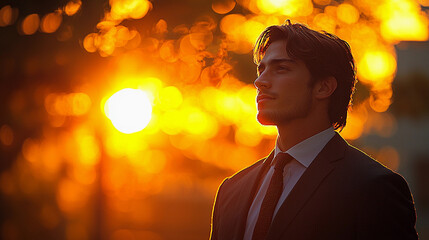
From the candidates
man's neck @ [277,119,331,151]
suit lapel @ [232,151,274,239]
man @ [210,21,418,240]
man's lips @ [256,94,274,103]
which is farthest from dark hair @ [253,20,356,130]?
suit lapel @ [232,151,274,239]

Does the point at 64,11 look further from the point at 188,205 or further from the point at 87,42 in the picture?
the point at 188,205

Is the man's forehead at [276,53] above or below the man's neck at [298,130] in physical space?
above

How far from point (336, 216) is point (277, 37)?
1.47m

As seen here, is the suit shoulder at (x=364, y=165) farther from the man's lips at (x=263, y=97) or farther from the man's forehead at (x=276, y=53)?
the man's forehead at (x=276, y=53)

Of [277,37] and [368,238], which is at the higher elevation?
[277,37]

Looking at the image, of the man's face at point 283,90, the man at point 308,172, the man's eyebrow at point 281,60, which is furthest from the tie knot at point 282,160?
the man's eyebrow at point 281,60

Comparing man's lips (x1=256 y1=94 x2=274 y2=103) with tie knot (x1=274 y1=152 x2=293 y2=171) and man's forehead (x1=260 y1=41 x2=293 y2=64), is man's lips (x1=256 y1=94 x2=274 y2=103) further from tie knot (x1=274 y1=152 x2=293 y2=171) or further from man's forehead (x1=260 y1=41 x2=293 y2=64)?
tie knot (x1=274 y1=152 x2=293 y2=171)

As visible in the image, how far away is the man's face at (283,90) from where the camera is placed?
3.36 metres

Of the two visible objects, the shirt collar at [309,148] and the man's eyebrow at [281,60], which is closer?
the shirt collar at [309,148]

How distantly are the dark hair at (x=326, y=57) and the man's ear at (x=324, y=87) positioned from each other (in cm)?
3

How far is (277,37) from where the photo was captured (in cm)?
374

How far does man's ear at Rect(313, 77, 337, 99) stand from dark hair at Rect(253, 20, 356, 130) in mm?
34

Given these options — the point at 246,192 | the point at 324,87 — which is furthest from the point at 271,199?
the point at 324,87

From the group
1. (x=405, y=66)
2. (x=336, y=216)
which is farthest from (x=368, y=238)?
(x=405, y=66)
